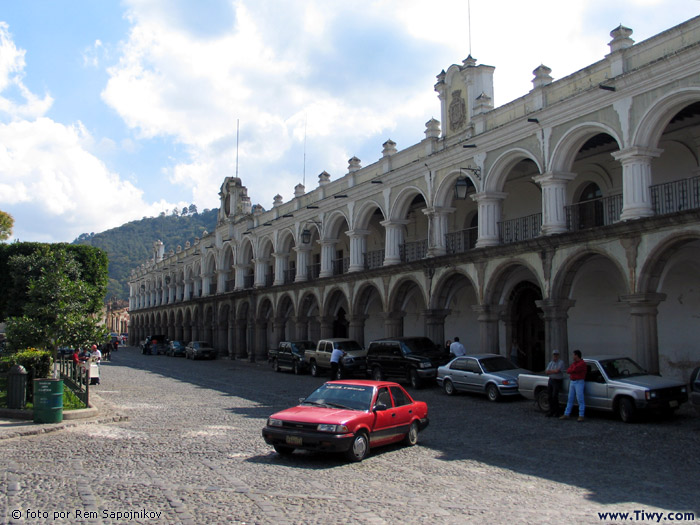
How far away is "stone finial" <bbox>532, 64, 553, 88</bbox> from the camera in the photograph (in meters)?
20.4

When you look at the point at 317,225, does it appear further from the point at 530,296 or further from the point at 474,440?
the point at 474,440

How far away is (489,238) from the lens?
22344mm

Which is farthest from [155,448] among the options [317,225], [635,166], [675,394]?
[317,225]

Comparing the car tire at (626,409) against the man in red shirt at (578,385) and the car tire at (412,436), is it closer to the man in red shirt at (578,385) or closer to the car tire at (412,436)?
the man in red shirt at (578,385)

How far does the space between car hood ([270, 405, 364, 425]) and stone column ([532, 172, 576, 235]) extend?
1172 centimetres

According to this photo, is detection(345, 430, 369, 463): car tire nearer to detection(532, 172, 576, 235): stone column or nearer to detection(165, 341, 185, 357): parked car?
detection(532, 172, 576, 235): stone column

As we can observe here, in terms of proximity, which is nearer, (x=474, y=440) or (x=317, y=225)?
(x=474, y=440)

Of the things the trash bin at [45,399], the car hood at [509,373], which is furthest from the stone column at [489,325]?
the trash bin at [45,399]

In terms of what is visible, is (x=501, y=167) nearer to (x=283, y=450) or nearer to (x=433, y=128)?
(x=433, y=128)

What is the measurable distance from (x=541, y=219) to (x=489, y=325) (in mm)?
4161

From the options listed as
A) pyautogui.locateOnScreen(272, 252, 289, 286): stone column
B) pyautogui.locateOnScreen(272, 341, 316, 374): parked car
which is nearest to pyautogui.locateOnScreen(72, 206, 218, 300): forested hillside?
pyautogui.locateOnScreen(272, 252, 289, 286): stone column

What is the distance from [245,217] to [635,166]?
1217 inches

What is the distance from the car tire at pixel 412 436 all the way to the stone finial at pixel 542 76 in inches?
525

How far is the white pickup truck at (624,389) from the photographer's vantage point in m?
13.5
